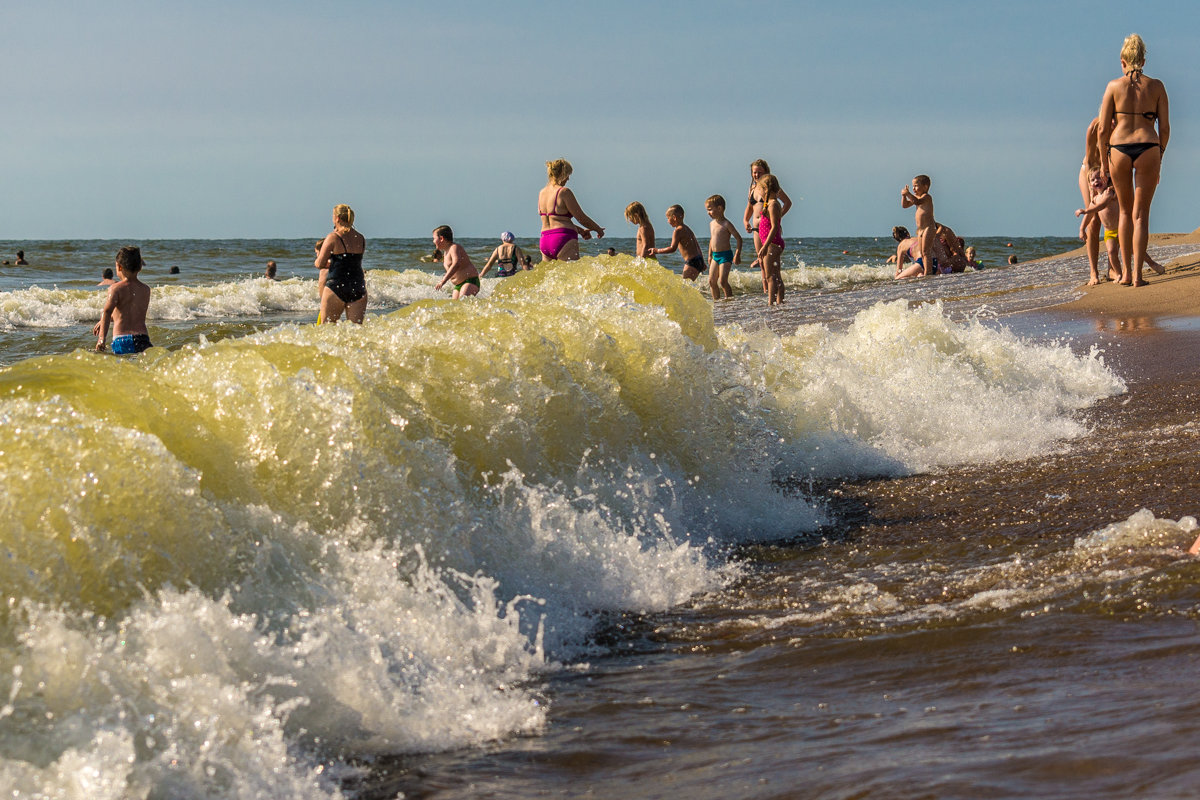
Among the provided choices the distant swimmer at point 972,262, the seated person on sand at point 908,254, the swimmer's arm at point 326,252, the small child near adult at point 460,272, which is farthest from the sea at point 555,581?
the distant swimmer at point 972,262

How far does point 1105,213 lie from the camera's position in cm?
1239

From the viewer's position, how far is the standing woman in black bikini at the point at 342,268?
12.4 metres

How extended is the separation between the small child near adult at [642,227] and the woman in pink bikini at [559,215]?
356 centimetres

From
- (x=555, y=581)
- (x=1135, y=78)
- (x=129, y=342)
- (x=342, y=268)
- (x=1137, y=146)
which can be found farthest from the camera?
(x=342, y=268)

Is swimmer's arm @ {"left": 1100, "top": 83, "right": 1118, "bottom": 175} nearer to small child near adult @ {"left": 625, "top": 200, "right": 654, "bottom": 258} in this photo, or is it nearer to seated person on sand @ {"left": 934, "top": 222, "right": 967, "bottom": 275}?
small child near adult @ {"left": 625, "top": 200, "right": 654, "bottom": 258}

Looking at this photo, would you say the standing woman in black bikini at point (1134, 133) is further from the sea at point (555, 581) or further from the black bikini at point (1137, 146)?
the sea at point (555, 581)

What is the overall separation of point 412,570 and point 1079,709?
2.12m

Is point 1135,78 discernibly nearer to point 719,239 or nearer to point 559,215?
point 559,215

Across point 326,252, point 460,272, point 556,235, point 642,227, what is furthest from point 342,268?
point 642,227

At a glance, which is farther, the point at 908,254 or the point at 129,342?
the point at 908,254

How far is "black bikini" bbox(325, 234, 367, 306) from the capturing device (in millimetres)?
12453

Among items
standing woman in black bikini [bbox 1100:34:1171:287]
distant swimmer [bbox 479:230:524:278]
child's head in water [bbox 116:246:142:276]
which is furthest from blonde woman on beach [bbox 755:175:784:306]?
child's head in water [bbox 116:246:142:276]

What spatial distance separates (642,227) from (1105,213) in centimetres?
632

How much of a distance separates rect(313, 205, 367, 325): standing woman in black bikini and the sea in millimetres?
6131
